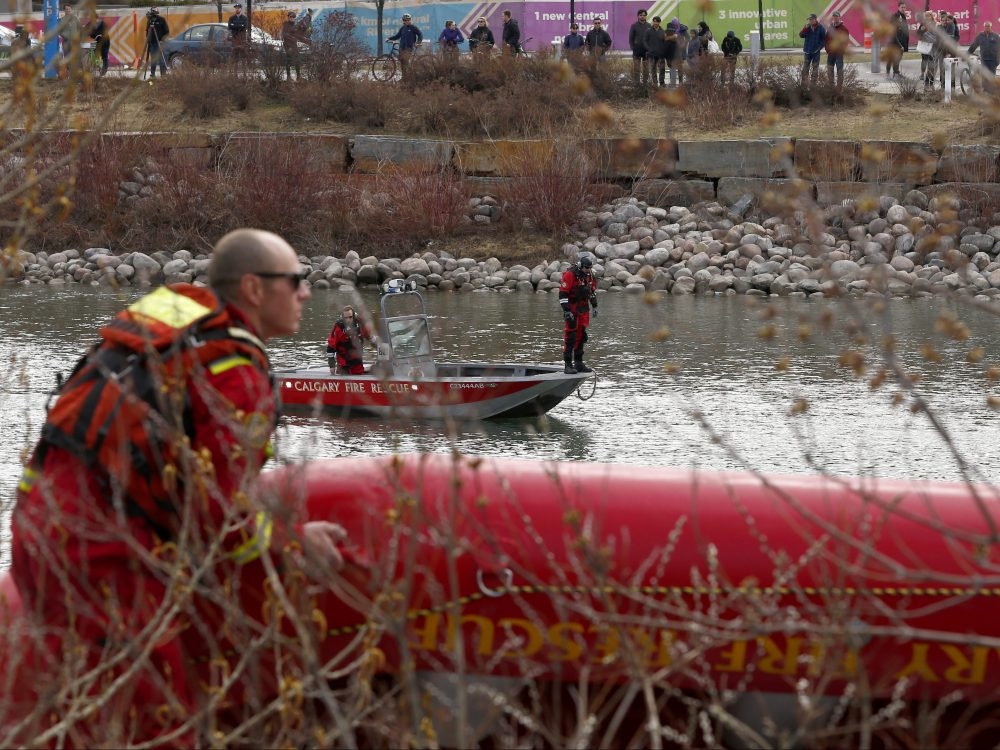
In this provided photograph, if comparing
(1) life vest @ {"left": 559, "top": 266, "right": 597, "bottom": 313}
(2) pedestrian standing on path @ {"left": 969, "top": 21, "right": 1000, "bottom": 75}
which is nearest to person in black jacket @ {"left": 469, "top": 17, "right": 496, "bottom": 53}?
(2) pedestrian standing on path @ {"left": 969, "top": 21, "right": 1000, "bottom": 75}

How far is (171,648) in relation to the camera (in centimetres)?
383

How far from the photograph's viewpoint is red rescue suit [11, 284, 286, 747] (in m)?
3.61

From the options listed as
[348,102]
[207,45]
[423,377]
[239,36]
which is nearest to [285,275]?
[423,377]

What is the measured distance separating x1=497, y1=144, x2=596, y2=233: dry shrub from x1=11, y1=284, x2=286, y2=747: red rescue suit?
2875 cm

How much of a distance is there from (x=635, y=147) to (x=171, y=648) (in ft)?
5.72

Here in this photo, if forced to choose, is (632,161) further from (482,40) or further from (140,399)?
(140,399)

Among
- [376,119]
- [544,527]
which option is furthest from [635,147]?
[376,119]

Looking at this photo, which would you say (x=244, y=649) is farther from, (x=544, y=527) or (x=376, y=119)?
(x=376, y=119)

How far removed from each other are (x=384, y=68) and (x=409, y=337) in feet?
81.0

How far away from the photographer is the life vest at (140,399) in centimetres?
366

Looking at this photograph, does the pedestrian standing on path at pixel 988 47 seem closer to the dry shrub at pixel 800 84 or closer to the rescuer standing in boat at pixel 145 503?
the dry shrub at pixel 800 84

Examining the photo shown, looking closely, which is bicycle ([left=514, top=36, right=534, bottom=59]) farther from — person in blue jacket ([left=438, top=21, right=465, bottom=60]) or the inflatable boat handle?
the inflatable boat handle

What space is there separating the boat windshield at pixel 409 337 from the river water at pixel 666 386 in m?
1.07

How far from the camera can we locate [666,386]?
17141mm
